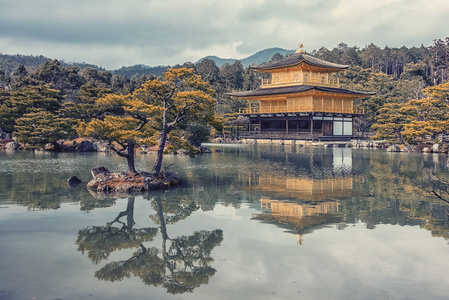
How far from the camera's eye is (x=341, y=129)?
53.4 m

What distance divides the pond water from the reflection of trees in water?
0.03m

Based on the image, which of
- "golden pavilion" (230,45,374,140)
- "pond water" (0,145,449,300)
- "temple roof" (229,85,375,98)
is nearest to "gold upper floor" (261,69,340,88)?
"golden pavilion" (230,45,374,140)

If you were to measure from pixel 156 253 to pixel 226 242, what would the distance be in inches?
71.3

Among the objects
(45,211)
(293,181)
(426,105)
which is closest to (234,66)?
(426,105)

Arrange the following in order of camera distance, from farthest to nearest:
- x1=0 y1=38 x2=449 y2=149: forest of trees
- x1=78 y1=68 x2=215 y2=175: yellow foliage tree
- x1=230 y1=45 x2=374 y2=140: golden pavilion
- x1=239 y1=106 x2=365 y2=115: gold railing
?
x1=230 y1=45 x2=374 y2=140: golden pavilion < x1=239 y1=106 x2=365 y2=115: gold railing < x1=0 y1=38 x2=449 y2=149: forest of trees < x1=78 y1=68 x2=215 y2=175: yellow foliage tree

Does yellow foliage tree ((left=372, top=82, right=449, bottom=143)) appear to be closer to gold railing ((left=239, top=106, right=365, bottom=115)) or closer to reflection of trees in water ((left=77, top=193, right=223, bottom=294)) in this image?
gold railing ((left=239, top=106, right=365, bottom=115))

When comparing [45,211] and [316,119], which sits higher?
[316,119]

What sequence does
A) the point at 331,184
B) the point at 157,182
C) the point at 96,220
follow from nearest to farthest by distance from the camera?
the point at 96,220
the point at 157,182
the point at 331,184

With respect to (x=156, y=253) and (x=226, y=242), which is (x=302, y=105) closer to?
(x=226, y=242)

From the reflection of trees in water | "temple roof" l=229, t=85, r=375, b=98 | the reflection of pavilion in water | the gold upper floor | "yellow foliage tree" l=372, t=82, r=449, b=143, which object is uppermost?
the gold upper floor

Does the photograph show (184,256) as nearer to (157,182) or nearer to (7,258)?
(7,258)

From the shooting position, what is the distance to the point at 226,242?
1038 centimetres

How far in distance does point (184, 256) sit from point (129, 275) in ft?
5.16

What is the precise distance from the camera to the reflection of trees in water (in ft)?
26.9
